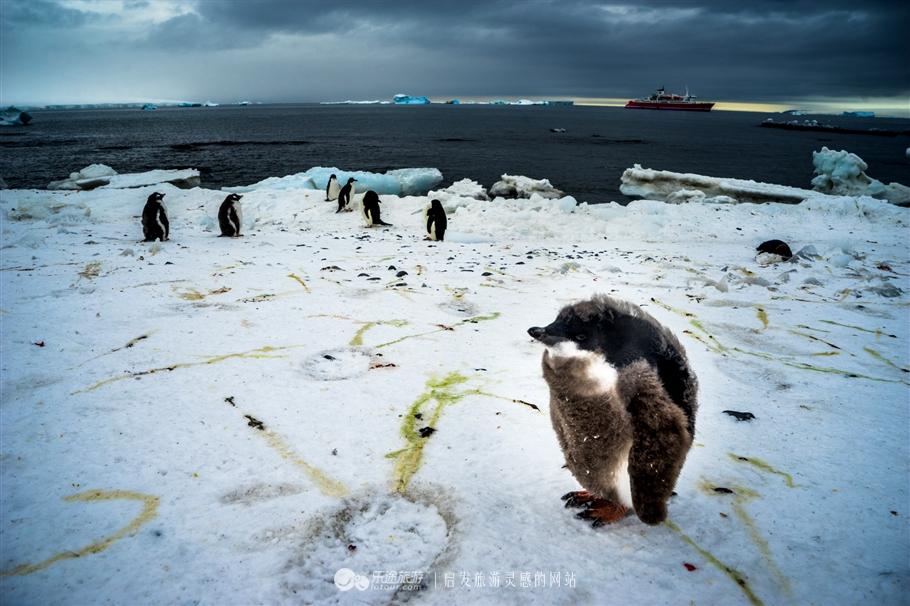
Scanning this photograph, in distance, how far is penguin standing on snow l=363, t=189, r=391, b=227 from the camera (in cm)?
1267

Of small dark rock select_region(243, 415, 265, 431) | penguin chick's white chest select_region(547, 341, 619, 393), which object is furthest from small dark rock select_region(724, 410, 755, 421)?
small dark rock select_region(243, 415, 265, 431)

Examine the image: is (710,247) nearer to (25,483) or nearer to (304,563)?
(304,563)

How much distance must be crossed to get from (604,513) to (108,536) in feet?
7.19

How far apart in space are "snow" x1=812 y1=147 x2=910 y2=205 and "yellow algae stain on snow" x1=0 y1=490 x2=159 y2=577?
2520cm

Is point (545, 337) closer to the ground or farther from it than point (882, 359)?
farther from it

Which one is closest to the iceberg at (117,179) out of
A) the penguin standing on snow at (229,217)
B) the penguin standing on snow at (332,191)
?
the penguin standing on snow at (332,191)

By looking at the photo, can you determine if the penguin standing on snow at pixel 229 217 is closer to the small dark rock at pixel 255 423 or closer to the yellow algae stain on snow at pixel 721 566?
the small dark rock at pixel 255 423

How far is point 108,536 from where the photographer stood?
6.53 feet

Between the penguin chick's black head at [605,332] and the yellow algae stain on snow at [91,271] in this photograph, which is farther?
the yellow algae stain on snow at [91,271]

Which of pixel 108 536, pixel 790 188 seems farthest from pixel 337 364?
pixel 790 188

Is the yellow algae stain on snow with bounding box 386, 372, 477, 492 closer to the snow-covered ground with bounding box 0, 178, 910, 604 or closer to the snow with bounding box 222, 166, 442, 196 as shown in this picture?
the snow-covered ground with bounding box 0, 178, 910, 604

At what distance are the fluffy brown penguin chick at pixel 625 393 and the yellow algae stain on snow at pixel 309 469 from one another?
3.94ft

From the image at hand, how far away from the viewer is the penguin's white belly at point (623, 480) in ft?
6.51

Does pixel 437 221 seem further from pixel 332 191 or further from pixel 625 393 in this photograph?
pixel 625 393
